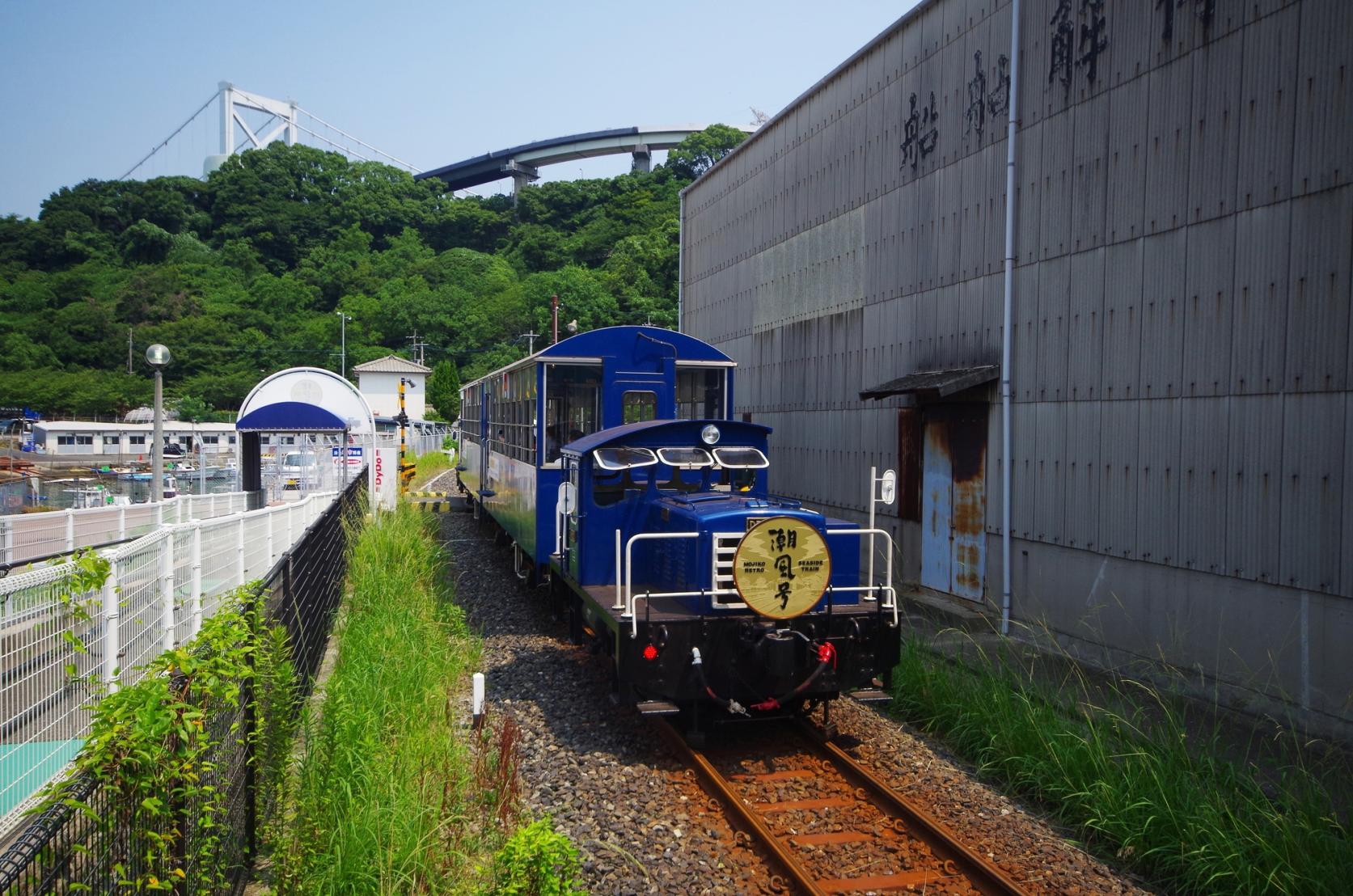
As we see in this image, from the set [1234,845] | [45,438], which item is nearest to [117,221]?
[45,438]

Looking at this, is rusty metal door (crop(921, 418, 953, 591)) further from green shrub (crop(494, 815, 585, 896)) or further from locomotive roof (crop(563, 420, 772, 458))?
green shrub (crop(494, 815, 585, 896))

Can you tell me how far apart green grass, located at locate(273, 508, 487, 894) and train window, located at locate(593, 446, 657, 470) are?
2.33m

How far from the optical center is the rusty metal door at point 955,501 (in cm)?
1157

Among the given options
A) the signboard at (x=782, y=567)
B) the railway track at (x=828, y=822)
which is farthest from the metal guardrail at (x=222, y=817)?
the signboard at (x=782, y=567)

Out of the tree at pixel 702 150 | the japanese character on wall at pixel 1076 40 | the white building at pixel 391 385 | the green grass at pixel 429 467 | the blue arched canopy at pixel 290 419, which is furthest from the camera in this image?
the tree at pixel 702 150

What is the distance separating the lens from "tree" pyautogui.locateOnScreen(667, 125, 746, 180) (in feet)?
234

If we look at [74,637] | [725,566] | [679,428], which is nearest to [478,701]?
[725,566]

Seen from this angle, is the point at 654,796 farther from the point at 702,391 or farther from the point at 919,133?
the point at 919,133

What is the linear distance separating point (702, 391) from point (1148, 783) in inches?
283

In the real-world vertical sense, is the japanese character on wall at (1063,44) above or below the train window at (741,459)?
above

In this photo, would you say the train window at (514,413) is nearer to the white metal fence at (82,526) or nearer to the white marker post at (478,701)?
the white metal fence at (82,526)

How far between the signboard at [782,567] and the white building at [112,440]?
142ft

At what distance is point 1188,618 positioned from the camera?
27.9 ft

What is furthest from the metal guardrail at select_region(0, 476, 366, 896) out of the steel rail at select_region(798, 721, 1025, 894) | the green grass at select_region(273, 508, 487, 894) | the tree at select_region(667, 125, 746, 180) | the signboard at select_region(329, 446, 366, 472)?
the tree at select_region(667, 125, 746, 180)
